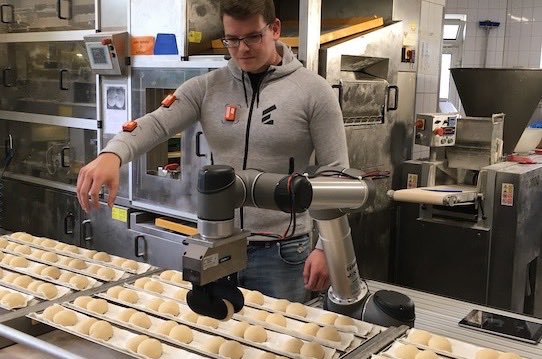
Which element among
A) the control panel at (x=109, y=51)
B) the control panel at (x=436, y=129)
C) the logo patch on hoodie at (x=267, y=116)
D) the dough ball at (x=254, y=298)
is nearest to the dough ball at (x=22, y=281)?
the dough ball at (x=254, y=298)

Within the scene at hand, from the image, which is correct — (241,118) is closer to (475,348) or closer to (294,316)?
(294,316)

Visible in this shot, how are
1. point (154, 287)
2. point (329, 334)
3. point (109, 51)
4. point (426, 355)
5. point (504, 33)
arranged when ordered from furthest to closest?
point (504, 33) < point (109, 51) < point (154, 287) < point (329, 334) < point (426, 355)

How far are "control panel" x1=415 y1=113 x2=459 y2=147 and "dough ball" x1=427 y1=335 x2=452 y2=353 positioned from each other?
2.24 meters

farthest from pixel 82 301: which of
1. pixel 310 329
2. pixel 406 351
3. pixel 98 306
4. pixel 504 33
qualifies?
pixel 504 33

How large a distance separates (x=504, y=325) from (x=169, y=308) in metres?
0.86

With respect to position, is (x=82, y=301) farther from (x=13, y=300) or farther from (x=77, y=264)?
(x=77, y=264)

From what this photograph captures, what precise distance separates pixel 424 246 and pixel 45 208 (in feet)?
8.01

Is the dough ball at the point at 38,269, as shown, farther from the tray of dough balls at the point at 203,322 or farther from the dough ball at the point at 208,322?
the dough ball at the point at 208,322

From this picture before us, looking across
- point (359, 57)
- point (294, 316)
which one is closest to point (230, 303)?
point (294, 316)

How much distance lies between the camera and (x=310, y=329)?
1.45m

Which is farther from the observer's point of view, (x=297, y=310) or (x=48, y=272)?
(x=48, y=272)

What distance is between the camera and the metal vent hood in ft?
11.8

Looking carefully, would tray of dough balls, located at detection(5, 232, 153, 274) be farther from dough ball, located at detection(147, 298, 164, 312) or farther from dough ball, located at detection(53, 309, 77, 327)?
dough ball, located at detection(53, 309, 77, 327)

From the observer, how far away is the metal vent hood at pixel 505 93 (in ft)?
11.8
